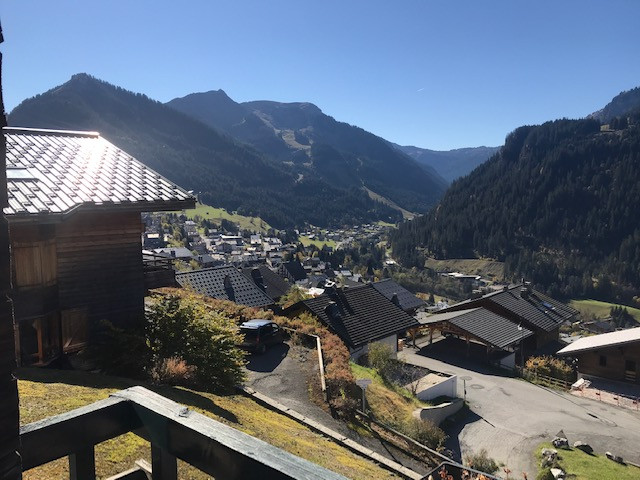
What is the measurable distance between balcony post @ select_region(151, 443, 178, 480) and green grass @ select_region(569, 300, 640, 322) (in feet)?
446

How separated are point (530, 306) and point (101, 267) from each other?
147 ft

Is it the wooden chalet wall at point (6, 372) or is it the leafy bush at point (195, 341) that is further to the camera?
the leafy bush at point (195, 341)

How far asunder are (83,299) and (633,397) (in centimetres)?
3201

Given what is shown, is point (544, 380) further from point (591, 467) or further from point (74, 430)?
point (74, 430)

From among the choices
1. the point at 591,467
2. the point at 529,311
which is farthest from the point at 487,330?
the point at 591,467

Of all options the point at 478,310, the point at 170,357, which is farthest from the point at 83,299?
the point at 478,310

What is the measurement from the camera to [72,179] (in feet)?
37.6

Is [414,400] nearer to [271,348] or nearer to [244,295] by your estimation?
[271,348]

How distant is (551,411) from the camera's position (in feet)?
80.0

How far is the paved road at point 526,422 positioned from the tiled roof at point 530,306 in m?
14.8

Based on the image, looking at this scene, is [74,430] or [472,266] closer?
[74,430]

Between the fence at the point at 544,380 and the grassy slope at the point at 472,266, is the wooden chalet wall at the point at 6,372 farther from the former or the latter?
the grassy slope at the point at 472,266

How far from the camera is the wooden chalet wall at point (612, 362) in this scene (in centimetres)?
3225

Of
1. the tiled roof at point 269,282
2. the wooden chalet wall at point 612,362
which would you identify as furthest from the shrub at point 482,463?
the tiled roof at point 269,282
